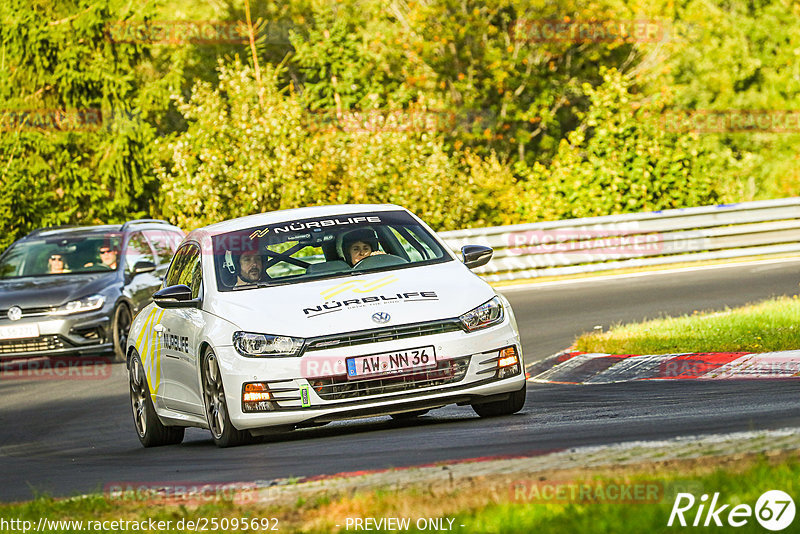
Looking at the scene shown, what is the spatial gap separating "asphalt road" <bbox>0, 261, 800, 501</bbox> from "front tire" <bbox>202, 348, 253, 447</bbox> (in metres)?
0.12

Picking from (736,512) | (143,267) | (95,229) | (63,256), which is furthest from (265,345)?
(95,229)

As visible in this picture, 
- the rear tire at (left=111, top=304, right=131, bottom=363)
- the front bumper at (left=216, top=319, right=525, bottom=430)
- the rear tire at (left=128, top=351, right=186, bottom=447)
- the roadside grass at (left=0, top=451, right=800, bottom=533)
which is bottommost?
the rear tire at (left=111, top=304, right=131, bottom=363)

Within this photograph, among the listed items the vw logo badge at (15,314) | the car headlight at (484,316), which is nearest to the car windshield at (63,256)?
the vw logo badge at (15,314)

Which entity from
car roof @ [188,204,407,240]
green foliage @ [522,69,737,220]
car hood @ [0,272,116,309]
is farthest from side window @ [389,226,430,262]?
green foliage @ [522,69,737,220]

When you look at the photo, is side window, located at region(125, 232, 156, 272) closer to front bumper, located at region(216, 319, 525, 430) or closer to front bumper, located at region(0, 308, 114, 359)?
front bumper, located at region(0, 308, 114, 359)

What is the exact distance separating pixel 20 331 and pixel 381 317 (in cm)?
970

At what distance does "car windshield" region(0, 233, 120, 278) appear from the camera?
1900cm

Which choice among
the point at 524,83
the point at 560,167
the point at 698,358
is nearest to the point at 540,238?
the point at 560,167

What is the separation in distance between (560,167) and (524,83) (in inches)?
577

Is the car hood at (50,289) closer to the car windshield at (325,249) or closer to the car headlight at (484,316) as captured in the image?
the car windshield at (325,249)

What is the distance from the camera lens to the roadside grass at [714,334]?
496 inches

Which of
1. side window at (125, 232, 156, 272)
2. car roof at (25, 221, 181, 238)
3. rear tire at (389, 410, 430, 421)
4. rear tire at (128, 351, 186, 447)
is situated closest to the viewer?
rear tire at (389, 410, 430, 421)

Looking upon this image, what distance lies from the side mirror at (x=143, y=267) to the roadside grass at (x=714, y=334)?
5299 millimetres

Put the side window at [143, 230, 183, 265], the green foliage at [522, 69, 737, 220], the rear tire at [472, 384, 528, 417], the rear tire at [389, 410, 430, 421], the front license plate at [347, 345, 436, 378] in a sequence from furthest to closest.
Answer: the green foliage at [522, 69, 737, 220] → the side window at [143, 230, 183, 265] → the rear tire at [389, 410, 430, 421] → the rear tire at [472, 384, 528, 417] → the front license plate at [347, 345, 436, 378]
